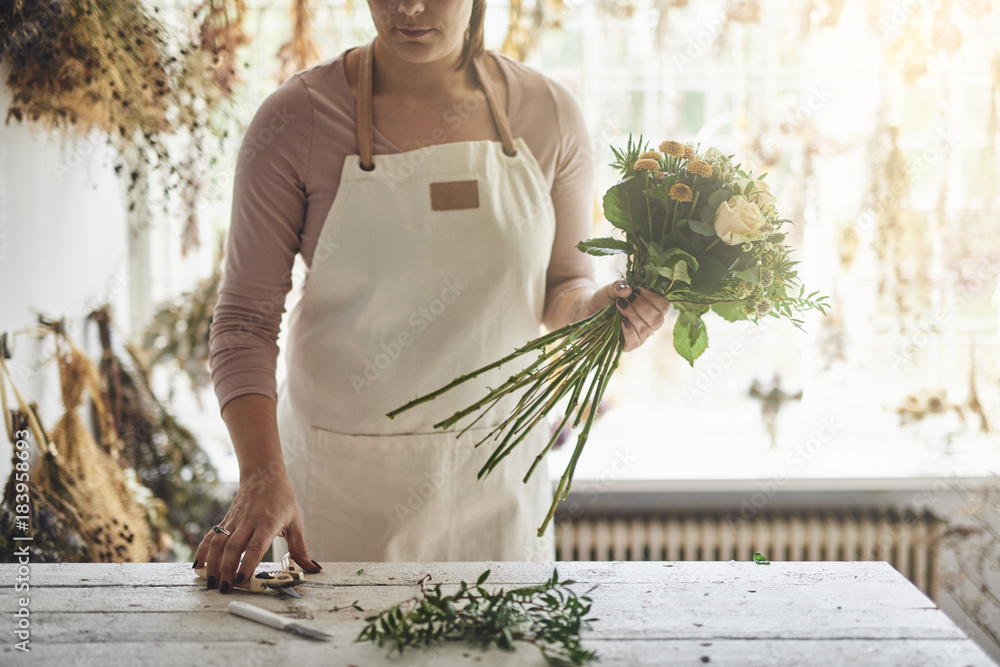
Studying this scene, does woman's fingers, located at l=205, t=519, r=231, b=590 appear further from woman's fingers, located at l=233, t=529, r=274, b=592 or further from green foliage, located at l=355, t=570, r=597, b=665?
green foliage, located at l=355, t=570, r=597, b=665

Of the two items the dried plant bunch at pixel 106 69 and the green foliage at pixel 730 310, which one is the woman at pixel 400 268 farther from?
the dried plant bunch at pixel 106 69

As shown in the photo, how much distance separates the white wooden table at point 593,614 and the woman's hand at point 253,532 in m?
0.03

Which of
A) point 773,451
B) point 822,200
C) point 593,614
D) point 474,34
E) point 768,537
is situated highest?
point 474,34

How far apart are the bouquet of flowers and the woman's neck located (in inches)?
15.9

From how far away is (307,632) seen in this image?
0.96 m

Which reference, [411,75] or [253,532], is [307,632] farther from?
[411,75]

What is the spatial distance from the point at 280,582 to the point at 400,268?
563mm

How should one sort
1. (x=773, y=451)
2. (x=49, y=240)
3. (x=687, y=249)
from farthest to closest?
(x=773, y=451) → (x=49, y=240) → (x=687, y=249)

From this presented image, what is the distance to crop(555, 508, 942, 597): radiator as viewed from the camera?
2.70 metres

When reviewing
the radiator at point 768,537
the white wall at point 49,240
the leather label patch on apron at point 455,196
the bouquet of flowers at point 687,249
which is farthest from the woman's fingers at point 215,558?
the radiator at point 768,537

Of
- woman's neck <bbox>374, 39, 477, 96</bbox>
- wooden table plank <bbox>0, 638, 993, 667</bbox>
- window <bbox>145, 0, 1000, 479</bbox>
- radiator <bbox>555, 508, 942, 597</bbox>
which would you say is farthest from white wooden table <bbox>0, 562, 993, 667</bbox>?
window <bbox>145, 0, 1000, 479</bbox>

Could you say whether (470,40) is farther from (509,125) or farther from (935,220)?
(935,220)

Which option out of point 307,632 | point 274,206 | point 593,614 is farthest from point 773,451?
point 307,632

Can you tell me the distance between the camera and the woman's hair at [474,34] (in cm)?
148
